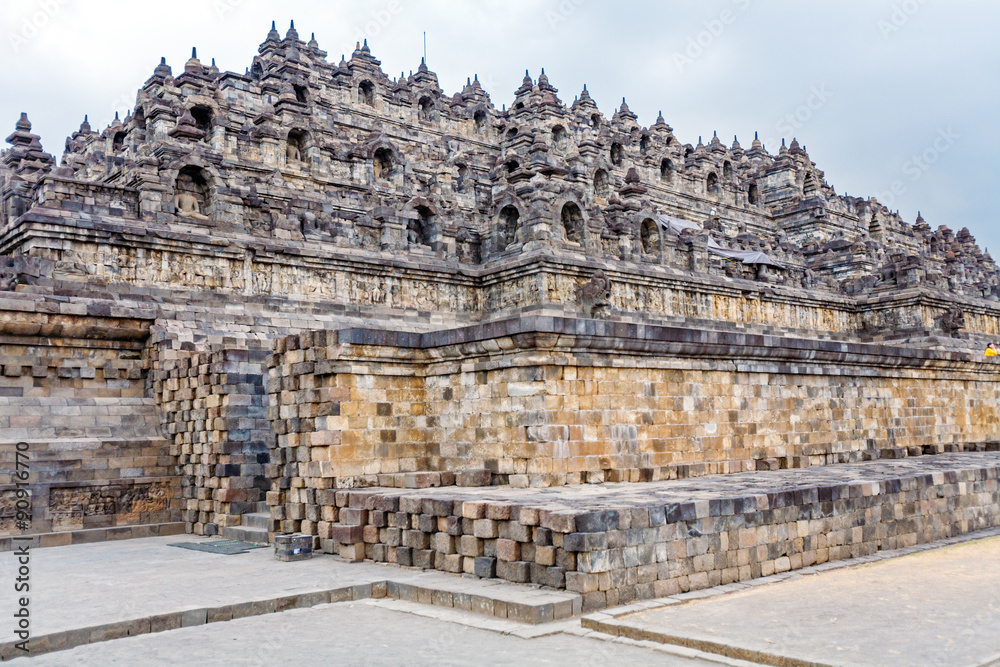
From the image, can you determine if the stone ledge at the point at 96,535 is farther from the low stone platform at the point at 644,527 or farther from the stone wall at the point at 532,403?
the low stone platform at the point at 644,527

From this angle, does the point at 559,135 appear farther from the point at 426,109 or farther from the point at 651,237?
the point at 651,237

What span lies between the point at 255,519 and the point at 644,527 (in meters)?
7.19

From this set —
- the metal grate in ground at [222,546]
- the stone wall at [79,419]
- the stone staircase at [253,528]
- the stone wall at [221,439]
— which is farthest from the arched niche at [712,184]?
the metal grate in ground at [222,546]

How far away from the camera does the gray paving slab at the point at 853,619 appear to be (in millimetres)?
5984

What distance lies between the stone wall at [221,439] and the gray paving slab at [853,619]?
791cm

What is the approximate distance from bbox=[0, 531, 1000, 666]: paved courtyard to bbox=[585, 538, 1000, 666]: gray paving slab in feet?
0.05

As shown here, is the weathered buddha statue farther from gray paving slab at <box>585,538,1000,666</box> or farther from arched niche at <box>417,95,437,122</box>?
arched niche at <box>417,95,437,122</box>

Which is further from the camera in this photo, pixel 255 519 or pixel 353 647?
pixel 255 519

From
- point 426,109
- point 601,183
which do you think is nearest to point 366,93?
point 426,109

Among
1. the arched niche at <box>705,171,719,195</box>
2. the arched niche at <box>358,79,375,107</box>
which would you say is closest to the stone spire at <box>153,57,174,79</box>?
the arched niche at <box>358,79,375,107</box>

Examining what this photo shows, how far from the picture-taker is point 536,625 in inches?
280

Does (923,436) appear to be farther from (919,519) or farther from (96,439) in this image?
(96,439)

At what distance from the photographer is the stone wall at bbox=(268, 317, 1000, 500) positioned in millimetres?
10906

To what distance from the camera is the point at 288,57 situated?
35281 mm
